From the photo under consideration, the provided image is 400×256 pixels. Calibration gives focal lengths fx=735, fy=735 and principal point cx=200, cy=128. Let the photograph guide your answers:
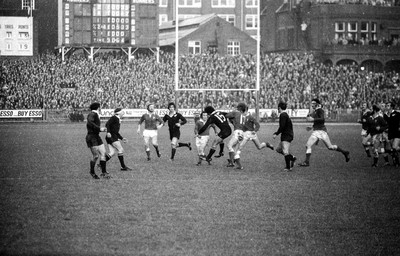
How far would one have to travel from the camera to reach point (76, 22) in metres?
64.8

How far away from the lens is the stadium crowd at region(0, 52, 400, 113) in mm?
55000

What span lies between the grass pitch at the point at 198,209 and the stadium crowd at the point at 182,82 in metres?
31.5

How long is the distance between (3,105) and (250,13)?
3673 cm

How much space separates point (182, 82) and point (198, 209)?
43.0 metres

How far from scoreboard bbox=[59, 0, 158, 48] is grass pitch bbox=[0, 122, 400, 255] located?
138ft

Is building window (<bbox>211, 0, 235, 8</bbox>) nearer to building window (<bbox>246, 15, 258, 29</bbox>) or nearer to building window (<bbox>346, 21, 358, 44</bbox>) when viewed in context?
building window (<bbox>246, 15, 258, 29</bbox>)

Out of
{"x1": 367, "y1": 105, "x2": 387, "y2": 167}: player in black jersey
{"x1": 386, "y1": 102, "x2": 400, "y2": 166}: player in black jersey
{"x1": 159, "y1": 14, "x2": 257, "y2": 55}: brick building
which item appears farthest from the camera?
{"x1": 159, "y1": 14, "x2": 257, "y2": 55}: brick building

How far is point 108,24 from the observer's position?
6544 cm

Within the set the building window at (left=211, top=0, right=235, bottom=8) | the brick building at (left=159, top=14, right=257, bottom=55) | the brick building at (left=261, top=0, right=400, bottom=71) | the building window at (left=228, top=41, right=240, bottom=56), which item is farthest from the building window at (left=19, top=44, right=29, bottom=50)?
the building window at (left=211, top=0, right=235, bottom=8)

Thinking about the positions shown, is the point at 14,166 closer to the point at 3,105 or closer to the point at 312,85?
the point at 3,105

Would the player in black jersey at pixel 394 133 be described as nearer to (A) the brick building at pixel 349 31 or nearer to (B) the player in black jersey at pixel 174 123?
(B) the player in black jersey at pixel 174 123

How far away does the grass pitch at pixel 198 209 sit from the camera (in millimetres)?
10859

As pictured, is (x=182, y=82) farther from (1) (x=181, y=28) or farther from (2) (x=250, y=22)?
(2) (x=250, y=22)

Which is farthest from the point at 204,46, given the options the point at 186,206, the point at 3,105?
the point at 186,206
